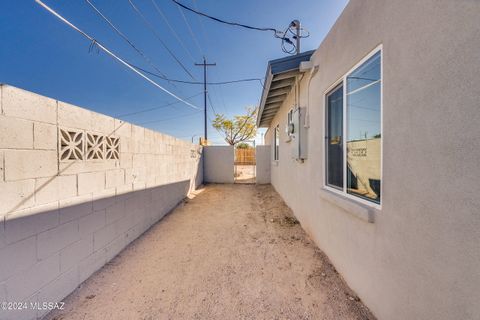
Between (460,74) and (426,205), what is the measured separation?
2.49 feet

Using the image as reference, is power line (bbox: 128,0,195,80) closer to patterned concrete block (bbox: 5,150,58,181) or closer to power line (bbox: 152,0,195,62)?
power line (bbox: 152,0,195,62)

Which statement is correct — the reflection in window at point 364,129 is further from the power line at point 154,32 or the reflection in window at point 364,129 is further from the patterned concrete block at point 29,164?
the power line at point 154,32

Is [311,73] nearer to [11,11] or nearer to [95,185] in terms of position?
[95,185]

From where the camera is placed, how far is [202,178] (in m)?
10.0

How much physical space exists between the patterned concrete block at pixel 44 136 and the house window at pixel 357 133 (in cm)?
314

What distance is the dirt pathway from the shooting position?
191 cm

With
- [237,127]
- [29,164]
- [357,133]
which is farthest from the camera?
[237,127]

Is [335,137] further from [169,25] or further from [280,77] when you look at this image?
[169,25]

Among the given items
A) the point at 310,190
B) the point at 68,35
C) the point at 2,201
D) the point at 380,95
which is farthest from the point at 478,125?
the point at 68,35

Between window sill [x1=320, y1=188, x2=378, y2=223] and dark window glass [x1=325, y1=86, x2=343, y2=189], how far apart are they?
18 cm

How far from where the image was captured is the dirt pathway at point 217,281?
6.27ft

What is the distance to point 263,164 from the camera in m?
10.5

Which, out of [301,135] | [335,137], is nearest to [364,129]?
[335,137]

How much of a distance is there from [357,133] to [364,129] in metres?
0.13
